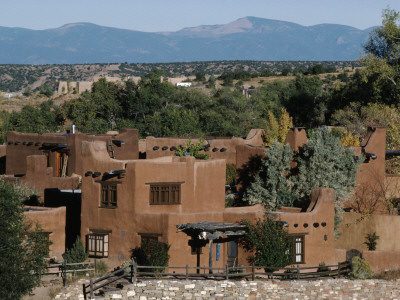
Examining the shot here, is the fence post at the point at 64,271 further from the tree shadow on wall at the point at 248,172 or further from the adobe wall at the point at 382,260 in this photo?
the adobe wall at the point at 382,260

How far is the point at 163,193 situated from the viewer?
3681 centimetres

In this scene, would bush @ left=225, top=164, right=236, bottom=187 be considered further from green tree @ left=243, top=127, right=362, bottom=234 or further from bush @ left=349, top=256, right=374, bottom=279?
bush @ left=349, top=256, right=374, bottom=279

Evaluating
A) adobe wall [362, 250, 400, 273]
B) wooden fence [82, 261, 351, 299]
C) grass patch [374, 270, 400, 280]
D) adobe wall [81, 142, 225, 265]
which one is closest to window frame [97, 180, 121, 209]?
adobe wall [81, 142, 225, 265]

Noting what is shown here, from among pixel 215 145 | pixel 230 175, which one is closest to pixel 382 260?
pixel 230 175

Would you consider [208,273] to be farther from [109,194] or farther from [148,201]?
[109,194]

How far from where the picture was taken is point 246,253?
36.2m

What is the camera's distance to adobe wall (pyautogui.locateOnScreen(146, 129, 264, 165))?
5016cm

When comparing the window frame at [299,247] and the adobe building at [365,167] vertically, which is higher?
the adobe building at [365,167]

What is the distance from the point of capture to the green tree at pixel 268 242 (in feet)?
116

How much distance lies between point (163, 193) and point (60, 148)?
17654 millimetres

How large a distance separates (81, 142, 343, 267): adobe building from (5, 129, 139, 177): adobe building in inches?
540

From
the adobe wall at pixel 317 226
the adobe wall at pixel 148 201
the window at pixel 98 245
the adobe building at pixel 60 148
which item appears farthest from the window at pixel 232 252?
the adobe building at pixel 60 148

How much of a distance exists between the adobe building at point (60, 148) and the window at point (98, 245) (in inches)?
549

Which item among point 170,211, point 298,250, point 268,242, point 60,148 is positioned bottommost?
point 298,250
